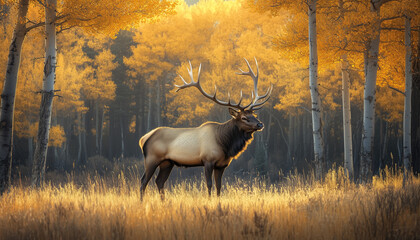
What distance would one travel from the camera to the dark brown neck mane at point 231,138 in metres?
7.21

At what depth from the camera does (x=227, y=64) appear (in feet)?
77.7

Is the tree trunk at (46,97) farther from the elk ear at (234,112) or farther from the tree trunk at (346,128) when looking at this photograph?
the tree trunk at (346,128)

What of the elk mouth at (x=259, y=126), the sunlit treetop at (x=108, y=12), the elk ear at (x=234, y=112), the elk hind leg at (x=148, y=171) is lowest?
the elk hind leg at (x=148, y=171)

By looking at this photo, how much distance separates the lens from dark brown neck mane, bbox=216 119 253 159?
23.6 feet

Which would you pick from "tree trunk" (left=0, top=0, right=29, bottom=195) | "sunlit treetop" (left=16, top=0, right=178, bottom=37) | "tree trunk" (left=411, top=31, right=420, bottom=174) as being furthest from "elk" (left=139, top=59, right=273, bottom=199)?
"tree trunk" (left=411, top=31, right=420, bottom=174)

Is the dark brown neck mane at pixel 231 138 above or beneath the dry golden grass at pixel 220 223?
above

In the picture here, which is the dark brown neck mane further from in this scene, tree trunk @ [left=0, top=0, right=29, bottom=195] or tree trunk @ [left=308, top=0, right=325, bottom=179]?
tree trunk @ [left=0, top=0, right=29, bottom=195]

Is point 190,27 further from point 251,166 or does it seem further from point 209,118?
point 251,166

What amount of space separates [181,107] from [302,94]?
8079mm

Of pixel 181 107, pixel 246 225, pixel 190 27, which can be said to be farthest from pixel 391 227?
pixel 190 27

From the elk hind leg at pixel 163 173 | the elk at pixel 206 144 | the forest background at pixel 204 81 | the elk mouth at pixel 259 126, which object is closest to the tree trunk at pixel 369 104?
the elk at pixel 206 144

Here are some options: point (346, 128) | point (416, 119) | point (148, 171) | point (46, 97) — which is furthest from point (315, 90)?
point (46, 97)

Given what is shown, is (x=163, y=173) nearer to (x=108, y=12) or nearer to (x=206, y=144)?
(x=206, y=144)

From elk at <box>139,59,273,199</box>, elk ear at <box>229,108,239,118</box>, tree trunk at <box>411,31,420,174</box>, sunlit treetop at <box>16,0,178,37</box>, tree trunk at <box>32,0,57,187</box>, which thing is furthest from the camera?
tree trunk at <box>411,31,420,174</box>
